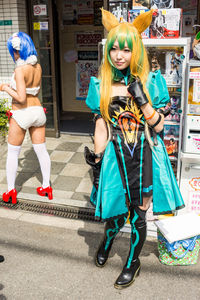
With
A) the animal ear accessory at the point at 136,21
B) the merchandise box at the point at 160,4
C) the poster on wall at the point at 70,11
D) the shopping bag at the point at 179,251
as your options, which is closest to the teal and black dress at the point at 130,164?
the animal ear accessory at the point at 136,21

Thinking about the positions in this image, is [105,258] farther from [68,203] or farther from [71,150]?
[71,150]

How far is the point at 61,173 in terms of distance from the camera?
5449mm

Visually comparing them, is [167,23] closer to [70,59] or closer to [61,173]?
[61,173]

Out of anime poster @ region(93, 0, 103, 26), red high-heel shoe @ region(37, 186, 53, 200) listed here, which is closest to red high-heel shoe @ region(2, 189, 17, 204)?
red high-heel shoe @ region(37, 186, 53, 200)

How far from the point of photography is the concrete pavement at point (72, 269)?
9.70 ft

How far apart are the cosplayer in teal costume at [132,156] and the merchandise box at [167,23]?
789 mm

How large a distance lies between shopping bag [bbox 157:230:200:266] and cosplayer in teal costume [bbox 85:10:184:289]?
0.41 metres

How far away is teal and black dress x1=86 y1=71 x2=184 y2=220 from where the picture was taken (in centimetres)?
276

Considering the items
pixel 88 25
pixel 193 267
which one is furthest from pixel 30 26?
pixel 193 267

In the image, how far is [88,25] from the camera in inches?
320

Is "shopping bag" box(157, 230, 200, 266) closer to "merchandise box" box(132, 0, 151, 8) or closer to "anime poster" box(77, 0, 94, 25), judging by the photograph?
"merchandise box" box(132, 0, 151, 8)

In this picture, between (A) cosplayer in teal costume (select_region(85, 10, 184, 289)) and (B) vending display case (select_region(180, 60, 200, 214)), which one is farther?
(B) vending display case (select_region(180, 60, 200, 214))

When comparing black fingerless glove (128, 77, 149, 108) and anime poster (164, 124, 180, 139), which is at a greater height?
black fingerless glove (128, 77, 149, 108)

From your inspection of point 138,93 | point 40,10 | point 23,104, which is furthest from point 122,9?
point 40,10
